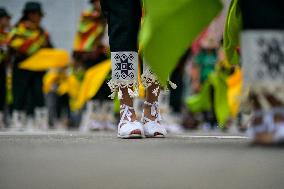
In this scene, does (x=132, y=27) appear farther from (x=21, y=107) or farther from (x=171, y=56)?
(x=21, y=107)

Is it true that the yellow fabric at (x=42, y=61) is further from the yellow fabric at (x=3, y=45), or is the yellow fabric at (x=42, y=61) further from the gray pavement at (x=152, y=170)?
the gray pavement at (x=152, y=170)

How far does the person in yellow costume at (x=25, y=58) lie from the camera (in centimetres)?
634

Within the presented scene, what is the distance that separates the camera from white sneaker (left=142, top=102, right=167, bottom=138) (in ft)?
7.47

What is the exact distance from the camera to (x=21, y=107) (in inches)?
259

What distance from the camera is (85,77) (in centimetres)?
496

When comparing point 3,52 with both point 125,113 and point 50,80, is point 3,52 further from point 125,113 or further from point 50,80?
point 125,113

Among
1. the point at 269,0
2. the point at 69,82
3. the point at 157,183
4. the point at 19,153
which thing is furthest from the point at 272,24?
the point at 69,82

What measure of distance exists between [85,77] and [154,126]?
2708 mm

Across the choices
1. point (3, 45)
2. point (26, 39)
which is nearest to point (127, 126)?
point (26, 39)

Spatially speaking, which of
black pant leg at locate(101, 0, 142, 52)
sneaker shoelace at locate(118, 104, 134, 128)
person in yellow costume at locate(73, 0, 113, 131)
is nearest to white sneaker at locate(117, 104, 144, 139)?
sneaker shoelace at locate(118, 104, 134, 128)

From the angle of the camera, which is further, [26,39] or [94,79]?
[26,39]

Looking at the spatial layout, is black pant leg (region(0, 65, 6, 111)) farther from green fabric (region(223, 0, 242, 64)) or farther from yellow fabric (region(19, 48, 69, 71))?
green fabric (region(223, 0, 242, 64))

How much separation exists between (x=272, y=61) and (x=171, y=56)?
18 cm

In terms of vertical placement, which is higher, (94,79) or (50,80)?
(50,80)
